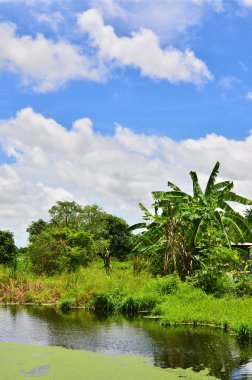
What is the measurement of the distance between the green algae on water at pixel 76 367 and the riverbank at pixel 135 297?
3950 millimetres

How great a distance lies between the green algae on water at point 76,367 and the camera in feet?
30.0

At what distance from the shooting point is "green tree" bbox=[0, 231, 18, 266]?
144ft

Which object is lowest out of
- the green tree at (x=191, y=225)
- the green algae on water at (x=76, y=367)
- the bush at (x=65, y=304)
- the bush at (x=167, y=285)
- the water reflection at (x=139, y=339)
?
the green algae on water at (x=76, y=367)

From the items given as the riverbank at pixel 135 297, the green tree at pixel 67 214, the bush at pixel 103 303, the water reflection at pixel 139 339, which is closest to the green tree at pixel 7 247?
the green tree at pixel 67 214

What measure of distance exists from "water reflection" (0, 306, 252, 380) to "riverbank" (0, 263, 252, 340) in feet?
2.43

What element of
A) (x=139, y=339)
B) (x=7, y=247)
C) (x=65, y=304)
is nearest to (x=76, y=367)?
(x=139, y=339)

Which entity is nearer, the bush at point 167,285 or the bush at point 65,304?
the bush at point 167,285

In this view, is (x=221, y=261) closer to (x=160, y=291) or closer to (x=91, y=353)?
(x=160, y=291)

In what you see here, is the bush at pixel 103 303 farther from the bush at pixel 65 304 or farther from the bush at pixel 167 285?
the bush at pixel 167 285

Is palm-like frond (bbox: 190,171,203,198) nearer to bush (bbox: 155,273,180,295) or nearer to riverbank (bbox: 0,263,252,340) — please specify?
riverbank (bbox: 0,263,252,340)

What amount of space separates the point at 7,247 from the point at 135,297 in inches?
1117

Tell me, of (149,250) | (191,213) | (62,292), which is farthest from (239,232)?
(62,292)

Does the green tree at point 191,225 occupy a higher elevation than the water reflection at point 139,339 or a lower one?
higher

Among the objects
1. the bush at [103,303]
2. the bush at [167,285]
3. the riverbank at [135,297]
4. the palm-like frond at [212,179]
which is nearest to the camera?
the riverbank at [135,297]
